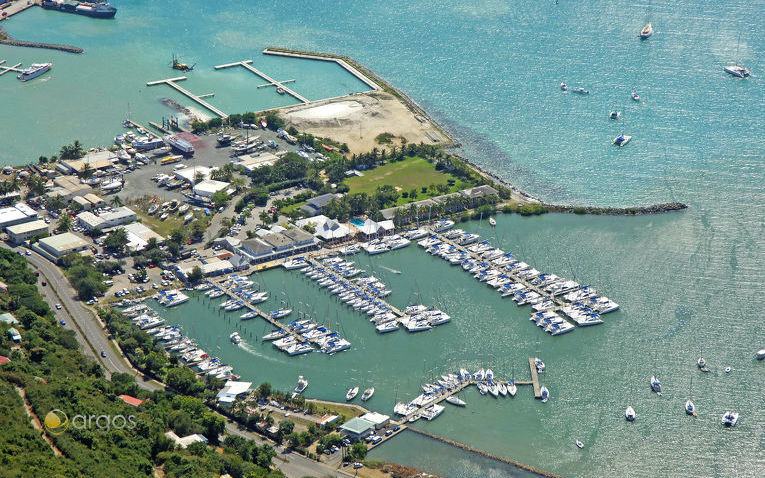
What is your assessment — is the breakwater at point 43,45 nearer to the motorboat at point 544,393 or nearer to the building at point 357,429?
the building at point 357,429

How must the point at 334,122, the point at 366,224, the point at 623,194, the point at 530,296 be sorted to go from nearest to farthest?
the point at 530,296 < the point at 366,224 < the point at 623,194 < the point at 334,122

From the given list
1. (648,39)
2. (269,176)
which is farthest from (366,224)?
(648,39)

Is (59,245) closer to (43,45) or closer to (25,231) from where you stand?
(25,231)

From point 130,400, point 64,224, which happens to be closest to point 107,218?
point 64,224

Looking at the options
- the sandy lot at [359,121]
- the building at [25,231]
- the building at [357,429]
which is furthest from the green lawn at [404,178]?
the building at [357,429]

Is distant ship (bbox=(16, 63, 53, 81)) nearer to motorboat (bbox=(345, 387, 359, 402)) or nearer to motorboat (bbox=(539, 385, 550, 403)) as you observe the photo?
motorboat (bbox=(345, 387, 359, 402))

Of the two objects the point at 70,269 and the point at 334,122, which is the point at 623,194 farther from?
the point at 70,269

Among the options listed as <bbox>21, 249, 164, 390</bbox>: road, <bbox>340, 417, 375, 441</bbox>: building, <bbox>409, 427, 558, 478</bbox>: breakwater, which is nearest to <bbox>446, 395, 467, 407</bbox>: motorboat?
<bbox>409, 427, 558, 478</bbox>: breakwater
